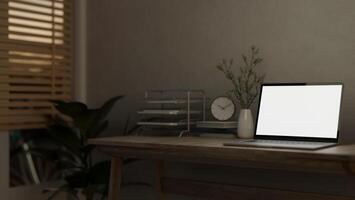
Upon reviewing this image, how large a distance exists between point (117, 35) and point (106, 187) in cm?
94

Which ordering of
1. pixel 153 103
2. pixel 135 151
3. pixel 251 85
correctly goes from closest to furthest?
pixel 135 151 → pixel 251 85 → pixel 153 103

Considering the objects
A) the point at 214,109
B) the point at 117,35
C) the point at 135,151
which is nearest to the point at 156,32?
the point at 117,35

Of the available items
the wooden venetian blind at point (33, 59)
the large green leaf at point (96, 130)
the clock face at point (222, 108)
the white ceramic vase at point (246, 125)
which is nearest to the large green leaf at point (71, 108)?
the large green leaf at point (96, 130)

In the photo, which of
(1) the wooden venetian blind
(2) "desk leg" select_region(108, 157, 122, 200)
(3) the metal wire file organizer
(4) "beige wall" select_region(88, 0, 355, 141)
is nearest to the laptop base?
(4) "beige wall" select_region(88, 0, 355, 141)

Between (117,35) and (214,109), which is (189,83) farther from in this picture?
(117,35)

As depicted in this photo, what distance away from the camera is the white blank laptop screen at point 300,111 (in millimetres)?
2299

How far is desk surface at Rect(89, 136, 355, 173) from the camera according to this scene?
6.31 feet

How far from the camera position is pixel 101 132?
3258 millimetres

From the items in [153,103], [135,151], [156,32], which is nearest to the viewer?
[135,151]

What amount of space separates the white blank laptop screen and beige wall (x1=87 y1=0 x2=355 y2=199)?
0.14 meters

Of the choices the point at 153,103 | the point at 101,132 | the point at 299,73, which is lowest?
the point at 101,132

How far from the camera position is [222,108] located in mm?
2652

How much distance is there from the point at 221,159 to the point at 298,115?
0.44m

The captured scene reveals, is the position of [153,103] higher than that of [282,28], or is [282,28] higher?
[282,28]
